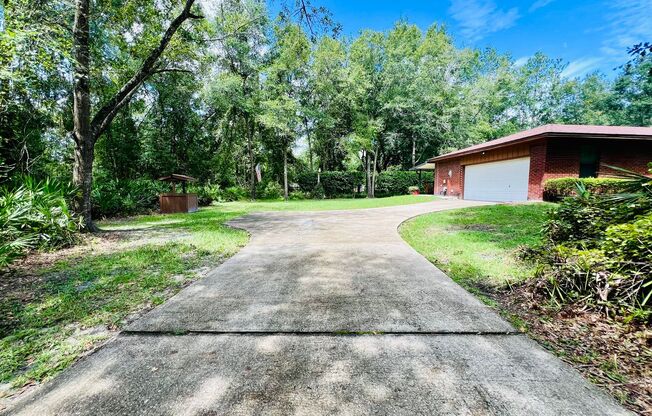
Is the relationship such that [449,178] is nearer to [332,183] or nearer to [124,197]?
[332,183]

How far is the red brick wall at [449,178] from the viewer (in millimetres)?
18172

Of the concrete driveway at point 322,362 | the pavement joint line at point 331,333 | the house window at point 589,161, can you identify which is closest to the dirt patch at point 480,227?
the concrete driveway at point 322,362

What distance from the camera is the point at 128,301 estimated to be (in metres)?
3.07

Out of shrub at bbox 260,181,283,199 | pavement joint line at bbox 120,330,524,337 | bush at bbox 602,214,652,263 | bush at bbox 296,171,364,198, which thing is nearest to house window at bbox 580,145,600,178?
bush at bbox 602,214,652,263

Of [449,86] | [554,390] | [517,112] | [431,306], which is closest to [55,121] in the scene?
[431,306]

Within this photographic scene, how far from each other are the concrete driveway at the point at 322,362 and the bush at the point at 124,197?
10196 mm

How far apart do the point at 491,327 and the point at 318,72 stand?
896 inches

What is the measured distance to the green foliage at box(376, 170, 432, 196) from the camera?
24.7 metres

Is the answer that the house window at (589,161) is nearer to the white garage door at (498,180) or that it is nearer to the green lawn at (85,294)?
the white garage door at (498,180)

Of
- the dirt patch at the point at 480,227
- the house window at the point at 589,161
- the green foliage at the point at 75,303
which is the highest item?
the house window at the point at 589,161

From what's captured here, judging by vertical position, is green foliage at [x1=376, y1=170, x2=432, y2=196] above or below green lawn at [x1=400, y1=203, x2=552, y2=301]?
above

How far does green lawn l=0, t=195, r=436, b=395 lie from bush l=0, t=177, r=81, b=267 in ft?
1.45

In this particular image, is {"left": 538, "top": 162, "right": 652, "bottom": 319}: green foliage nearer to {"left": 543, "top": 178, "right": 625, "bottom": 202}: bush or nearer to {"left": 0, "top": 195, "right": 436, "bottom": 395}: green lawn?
{"left": 0, "top": 195, "right": 436, "bottom": 395}: green lawn

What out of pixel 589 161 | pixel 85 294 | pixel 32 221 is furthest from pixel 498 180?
pixel 32 221
